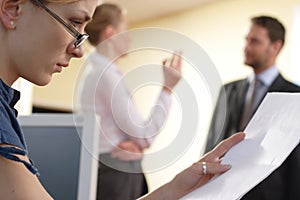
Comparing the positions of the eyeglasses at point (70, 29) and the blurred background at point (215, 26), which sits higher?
the blurred background at point (215, 26)

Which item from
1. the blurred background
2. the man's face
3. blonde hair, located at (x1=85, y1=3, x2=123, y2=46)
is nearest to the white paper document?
blonde hair, located at (x1=85, y1=3, x2=123, y2=46)

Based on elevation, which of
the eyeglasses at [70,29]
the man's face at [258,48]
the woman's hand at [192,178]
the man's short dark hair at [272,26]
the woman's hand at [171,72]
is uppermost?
the man's short dark hair at [272,26]

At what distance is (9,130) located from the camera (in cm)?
56

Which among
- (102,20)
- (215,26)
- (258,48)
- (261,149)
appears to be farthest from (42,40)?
(215,26)

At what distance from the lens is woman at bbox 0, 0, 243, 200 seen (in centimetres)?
55

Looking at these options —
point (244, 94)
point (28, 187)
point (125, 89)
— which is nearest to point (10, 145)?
point (28, 187)

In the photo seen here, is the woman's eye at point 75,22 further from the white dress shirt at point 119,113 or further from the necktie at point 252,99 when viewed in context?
the necktie at point 252,99

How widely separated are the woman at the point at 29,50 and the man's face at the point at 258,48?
Result: 2.29 m

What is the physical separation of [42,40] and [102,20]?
1.30 m

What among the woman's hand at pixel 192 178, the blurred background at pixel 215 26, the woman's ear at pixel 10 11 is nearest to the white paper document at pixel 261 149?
the woman's hand at pixel 192 178

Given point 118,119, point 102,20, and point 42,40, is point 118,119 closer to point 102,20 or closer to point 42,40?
point 42,40

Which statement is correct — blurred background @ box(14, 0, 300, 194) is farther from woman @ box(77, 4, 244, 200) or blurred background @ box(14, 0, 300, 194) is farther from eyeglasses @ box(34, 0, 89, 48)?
eyeglasses @ box(34, 0, 89, 48)

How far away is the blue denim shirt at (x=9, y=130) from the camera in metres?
0.54

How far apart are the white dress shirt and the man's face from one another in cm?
170
